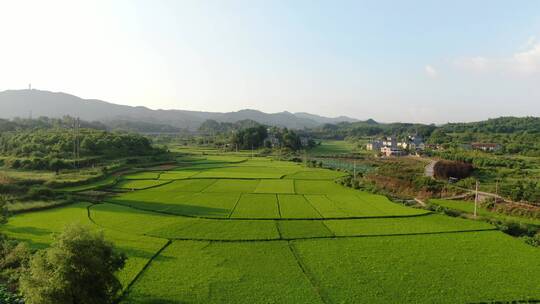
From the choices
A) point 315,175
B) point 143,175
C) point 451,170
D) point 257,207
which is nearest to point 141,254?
point 257,207

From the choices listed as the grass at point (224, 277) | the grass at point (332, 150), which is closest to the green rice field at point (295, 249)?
the grass at point (224, 277)

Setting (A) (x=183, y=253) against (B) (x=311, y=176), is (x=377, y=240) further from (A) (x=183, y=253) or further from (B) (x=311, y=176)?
(B) (x=311, y=176)

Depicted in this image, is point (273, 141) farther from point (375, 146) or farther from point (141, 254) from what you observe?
point (141, 254)

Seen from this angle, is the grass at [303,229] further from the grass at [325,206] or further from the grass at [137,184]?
the grass at [137,184]

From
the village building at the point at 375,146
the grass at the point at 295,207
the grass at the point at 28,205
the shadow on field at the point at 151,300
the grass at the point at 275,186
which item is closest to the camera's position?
the shadow on field at the point at 151,300

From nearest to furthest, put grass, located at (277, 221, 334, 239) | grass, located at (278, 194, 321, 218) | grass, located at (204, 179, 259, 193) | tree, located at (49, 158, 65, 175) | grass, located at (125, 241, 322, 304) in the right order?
grass, located at (125, 241, 322, 304)
grass, located at (277, 221, 334, 239)
grass, located at (278, 194, 321, 218)
grass, located at (204, 179, 259, 193)
tree, located at (49, 158, 65, 175)

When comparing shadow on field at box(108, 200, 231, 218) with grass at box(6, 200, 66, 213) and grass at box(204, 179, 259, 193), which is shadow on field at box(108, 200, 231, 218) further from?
grass at box(204, 179, 259, 193)

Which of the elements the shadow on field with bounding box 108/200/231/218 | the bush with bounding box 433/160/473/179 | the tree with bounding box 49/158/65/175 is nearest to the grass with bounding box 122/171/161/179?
the tree with bounding box 49/158/65/175
